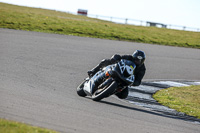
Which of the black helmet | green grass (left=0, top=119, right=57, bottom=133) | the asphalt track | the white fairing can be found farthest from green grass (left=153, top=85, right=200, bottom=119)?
green grass (left=0, top=119, right=57, bottom=133)

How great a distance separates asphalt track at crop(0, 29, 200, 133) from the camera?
6199 mm

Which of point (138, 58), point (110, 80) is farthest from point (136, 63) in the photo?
point (110, 80)

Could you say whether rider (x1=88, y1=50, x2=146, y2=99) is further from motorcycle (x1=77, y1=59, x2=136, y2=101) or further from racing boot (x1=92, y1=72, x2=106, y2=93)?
racing boot (x1=92, y1=72, x2=106, y2=93)

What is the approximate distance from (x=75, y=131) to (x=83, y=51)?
12.2 metres

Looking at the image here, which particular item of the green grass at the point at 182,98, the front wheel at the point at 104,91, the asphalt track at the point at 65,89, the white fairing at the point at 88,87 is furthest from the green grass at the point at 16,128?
the green grass at the point at 182,98

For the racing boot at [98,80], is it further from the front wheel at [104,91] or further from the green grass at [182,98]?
the green grass at [182,98]

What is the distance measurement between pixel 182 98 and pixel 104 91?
3811mm

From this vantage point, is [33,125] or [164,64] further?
[164,64]

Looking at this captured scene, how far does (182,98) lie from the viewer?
11211 millimetres

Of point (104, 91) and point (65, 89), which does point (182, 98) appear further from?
point (104, 91)

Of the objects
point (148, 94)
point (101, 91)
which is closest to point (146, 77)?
point (148, 94)

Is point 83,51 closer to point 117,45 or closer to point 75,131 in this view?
point 117,45

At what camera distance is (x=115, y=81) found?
8.13 m

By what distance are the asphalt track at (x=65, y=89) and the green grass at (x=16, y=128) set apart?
1.27 feet
